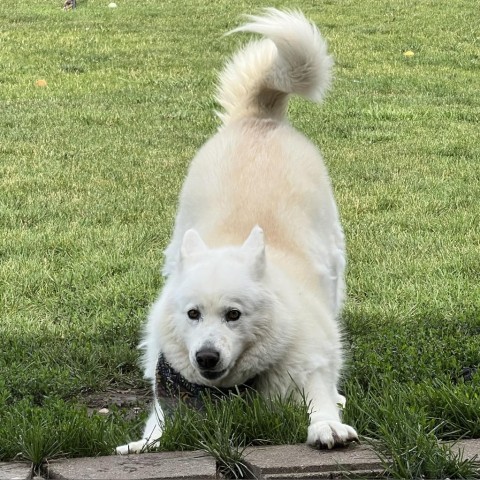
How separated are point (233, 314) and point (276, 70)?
202cm

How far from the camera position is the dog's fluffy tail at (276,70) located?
502cm

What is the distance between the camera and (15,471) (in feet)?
8.90

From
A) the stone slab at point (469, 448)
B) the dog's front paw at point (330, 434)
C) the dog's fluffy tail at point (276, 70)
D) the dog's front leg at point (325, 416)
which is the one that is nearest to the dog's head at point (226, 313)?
the dog's front leg at point (325, 416)

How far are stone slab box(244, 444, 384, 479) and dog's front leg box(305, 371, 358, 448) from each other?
30mm

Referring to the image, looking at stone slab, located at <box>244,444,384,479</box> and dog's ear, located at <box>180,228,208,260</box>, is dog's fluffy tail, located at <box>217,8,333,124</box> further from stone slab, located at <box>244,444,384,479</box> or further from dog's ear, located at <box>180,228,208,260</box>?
stone slab, located at <box>244,444,384,479</box>

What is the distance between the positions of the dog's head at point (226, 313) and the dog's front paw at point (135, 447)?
1.60 feet

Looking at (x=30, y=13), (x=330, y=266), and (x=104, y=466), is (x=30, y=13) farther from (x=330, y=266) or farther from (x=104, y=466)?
(x=104, y=466)

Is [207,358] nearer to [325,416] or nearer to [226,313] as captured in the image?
[226,313]

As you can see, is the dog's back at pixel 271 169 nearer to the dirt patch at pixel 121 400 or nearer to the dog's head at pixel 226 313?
the dog's head at pixel 226 313

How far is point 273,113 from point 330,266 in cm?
102

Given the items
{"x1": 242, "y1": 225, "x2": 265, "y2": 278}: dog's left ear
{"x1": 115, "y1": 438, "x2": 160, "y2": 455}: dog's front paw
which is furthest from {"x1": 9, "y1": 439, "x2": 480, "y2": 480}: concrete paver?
{"x1": 242, "y1": 225, "x2": 265, "y2": 278}: dog's left ear

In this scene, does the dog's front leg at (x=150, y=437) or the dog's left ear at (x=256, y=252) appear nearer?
the dog's front leg at (x=150, y=437)

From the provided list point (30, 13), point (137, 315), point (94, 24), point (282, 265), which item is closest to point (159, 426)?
point (282, 265)

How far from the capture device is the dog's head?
3432 millimetres
